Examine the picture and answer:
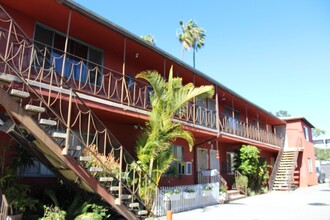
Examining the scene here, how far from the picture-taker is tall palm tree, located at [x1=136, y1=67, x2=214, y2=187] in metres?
9.70

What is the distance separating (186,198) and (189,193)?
0.89 ft

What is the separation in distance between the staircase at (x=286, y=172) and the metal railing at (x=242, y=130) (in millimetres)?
1649

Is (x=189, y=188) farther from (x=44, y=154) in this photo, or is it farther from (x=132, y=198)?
(x=44, y=154)

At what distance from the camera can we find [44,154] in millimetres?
7312

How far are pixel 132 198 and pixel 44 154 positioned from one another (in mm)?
2828

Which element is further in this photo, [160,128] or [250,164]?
[250,164]

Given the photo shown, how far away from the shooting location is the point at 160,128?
9.72 meters

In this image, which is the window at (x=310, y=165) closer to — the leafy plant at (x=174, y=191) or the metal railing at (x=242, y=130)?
the metal railing at (x=242, y=130)

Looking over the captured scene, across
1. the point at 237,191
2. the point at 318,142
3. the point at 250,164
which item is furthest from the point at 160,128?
the point at 318,142

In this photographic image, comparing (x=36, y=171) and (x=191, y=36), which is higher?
(x=191, y=36)

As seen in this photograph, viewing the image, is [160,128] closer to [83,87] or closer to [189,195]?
[83,87]

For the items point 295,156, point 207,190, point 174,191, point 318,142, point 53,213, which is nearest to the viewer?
point 53,213

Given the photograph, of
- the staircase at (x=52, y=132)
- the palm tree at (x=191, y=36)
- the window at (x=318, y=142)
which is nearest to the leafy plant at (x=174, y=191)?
the staircase at (x=52, y=132)

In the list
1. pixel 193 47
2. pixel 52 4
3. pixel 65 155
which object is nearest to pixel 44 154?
pixel 65 155
